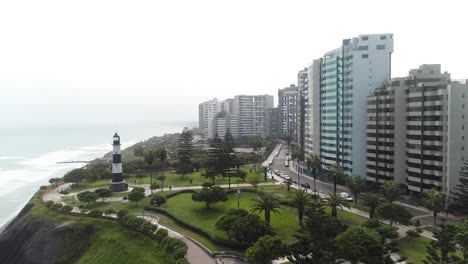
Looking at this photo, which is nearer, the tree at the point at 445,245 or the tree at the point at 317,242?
the tree at the point at 445,245

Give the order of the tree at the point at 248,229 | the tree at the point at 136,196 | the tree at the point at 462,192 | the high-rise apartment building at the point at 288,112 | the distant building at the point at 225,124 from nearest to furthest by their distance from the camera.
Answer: the tree at the point at 248,229 → the tree at the point at 462,192 → the tree at the point at 136,196 → the high-rise apartment building at the point at 288,112 → the distant building at the point at 225,124

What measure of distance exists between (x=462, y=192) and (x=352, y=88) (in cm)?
2287

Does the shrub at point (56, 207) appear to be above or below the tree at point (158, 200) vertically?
below

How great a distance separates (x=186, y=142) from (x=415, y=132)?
1525 inches

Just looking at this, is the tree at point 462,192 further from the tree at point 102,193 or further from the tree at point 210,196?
the tree at point 102,193

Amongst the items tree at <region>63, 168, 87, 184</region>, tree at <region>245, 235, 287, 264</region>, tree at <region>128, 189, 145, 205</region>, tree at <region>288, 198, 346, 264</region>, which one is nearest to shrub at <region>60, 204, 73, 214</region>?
tree at <region>128, 189, 145, 205</region>

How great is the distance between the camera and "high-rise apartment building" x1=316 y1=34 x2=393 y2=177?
56.7m

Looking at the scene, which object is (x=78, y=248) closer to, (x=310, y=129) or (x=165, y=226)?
(x=165, y=226)

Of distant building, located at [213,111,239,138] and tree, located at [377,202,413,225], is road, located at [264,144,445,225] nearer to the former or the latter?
tree, located at [377,202,413,225]

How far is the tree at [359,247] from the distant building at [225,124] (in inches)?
4524

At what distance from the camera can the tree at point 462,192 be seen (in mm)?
40500

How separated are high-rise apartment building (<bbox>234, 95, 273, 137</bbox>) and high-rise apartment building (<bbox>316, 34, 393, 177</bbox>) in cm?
7949

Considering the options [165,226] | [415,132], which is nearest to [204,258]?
[165,226]

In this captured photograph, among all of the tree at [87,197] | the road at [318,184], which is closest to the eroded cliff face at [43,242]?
the tree at [87,197]
